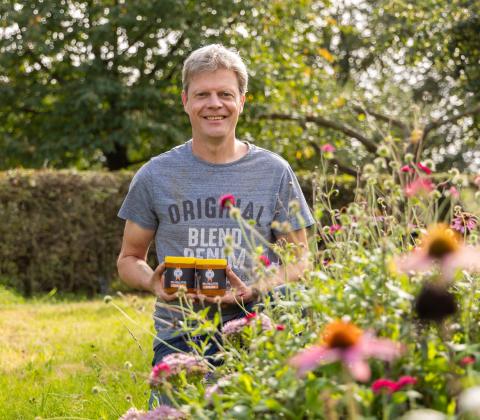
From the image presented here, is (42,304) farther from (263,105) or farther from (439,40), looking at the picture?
(439,40)

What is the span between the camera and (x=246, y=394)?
183 centimetres

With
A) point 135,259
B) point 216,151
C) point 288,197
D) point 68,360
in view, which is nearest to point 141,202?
point 135,259

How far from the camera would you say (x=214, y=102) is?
3143mm

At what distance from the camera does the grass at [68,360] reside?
13.0 feet

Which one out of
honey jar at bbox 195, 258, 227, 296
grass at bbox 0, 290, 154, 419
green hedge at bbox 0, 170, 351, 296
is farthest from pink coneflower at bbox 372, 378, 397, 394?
green hedge at bbox 0, 170, 351, 296

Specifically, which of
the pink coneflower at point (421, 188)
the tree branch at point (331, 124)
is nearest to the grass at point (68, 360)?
the pink coneflower at point (421, 188)

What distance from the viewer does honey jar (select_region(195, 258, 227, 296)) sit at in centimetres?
271

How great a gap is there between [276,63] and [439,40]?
106 inches

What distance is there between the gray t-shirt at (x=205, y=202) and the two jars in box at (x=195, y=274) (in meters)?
0.45

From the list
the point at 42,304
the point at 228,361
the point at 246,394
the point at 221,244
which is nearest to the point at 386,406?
the point at 246,394

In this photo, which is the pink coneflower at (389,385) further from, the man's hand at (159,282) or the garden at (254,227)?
the man's hand at (159,282)

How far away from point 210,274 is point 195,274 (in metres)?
0.05

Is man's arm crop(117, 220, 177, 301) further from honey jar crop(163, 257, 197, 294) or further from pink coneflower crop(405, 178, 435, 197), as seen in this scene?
pink coneflower crop(405, 178, 435, 197)

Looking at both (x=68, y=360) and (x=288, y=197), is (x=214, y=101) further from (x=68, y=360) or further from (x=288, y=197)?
(x=68, y=360)
